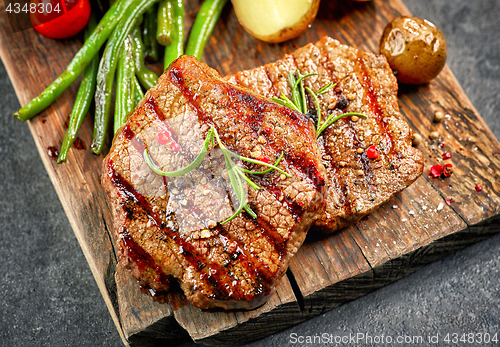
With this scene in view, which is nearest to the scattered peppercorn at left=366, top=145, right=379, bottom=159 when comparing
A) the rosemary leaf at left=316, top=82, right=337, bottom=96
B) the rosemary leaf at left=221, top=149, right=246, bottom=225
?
the rosemary leaf at left=316, top=82, right=337, bottom=96

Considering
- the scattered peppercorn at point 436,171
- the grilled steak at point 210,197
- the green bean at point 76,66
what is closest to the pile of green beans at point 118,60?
the green bean at point 76,66

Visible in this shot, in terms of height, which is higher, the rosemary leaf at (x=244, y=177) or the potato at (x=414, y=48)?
the potato at (x=414, y=48)

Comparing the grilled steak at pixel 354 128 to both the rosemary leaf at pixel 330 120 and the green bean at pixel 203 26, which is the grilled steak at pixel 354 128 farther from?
the green bean at pixel 203 26

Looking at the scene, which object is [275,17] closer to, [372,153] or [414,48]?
[414,48]

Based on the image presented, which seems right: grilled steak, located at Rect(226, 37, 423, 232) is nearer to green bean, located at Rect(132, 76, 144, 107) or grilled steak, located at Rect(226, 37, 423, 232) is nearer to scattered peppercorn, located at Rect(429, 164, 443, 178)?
scattered peppercorn, located at Rect(429, 164, 443, 178)

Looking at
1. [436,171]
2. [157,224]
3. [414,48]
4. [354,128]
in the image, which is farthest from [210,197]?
[414,48]

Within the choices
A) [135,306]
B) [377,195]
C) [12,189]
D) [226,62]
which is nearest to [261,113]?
[377,195]
